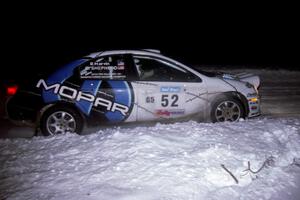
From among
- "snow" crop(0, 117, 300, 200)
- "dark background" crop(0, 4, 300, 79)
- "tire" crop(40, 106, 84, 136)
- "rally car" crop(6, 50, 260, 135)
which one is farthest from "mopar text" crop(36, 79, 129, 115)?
"dark background" crop(0, 4, 300, 79)

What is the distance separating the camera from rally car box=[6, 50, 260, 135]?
6.83m

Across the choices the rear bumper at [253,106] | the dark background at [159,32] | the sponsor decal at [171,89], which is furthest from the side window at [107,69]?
the dark background at [159,32]

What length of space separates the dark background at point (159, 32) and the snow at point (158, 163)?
43.8 ft

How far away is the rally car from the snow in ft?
1.62

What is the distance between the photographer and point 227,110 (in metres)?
7.42

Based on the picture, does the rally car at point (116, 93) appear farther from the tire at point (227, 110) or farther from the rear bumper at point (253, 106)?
the rear bumper at point (253, 106)

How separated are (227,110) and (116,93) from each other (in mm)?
2206

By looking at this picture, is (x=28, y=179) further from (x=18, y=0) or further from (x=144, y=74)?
(x=18, y=0)

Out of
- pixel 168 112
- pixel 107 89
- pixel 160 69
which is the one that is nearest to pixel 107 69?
pixel 107 89

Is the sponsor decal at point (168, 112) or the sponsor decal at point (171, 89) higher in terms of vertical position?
the sponsor decal at point (171, 89)

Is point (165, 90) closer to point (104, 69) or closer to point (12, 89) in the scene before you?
point (104, 69)

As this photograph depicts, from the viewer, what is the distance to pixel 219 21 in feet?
117

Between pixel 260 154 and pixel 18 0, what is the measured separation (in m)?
39.4

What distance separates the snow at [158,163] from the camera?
4.50 m
